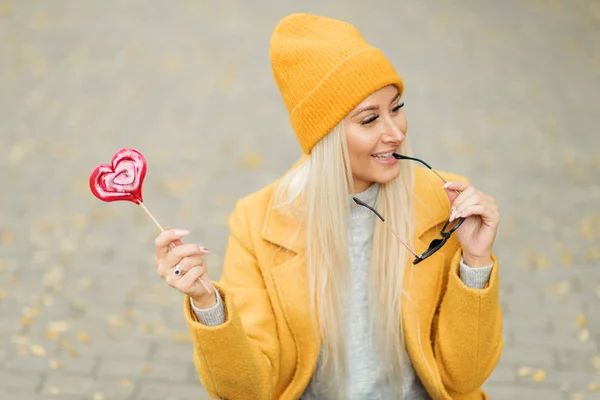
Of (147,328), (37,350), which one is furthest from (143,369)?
(37,350)

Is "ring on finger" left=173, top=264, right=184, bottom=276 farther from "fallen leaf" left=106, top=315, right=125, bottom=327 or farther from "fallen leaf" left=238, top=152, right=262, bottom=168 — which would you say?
"fallen leaf" left=238, top=152, right=262, bottom=168

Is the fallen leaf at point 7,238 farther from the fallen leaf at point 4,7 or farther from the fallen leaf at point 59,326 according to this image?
the fallen leaf at point 4,7

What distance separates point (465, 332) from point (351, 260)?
51cm

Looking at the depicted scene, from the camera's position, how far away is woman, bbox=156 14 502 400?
325 centimetres

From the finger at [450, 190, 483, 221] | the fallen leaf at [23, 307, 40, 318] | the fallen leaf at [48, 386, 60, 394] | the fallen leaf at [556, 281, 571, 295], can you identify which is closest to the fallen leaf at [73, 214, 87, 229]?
the fallen leaf at [23, 307, 40, 318]

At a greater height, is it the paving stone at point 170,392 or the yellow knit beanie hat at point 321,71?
the yellow knit beanie hat at point 321,71

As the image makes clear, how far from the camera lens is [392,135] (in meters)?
3.25

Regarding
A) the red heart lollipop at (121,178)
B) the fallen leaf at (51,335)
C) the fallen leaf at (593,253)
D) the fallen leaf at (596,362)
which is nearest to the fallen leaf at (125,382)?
the fallen leaf at (51,335)

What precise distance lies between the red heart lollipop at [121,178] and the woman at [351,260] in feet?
1.88

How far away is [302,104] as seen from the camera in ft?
11.0

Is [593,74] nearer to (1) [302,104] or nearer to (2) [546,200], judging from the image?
(2) [546,200]

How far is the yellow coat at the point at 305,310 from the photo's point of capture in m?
3.34

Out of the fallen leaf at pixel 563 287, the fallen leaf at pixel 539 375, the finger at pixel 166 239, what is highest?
the finger at pixel 166 239

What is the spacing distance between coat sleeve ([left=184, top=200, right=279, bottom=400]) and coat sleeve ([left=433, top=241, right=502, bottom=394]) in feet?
2.03
